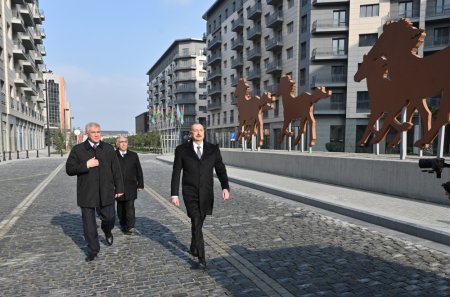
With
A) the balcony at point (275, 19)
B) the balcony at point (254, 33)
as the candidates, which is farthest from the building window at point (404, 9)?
the balcony at point (254, 33)

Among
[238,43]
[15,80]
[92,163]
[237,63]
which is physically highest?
[238,43]

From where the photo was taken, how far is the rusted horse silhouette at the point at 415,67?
8383 millimetres

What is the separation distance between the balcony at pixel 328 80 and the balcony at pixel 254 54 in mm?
11944

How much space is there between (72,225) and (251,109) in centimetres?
1490

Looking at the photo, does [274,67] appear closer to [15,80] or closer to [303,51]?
[303,51]

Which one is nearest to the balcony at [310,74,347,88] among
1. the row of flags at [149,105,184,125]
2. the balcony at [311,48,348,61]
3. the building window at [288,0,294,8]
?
the balcony at [311,48,348,61]

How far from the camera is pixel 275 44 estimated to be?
1607 inches

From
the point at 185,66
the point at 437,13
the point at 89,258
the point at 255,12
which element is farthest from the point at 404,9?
the point at 185,66

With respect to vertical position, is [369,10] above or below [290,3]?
below

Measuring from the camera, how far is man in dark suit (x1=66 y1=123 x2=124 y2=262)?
439 cm

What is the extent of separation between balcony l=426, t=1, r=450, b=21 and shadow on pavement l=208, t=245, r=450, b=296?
35606 millimetres

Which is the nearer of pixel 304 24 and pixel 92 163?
pixel 92 163

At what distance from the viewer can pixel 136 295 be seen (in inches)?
136

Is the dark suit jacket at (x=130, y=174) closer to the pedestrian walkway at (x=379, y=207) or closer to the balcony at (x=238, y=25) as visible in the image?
the pedestrian walkway at (x=379, y=207)
